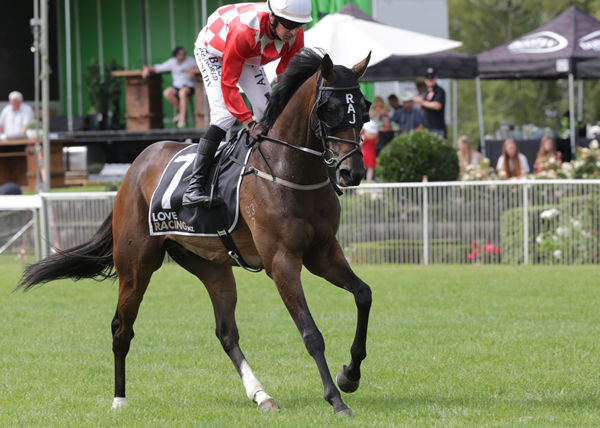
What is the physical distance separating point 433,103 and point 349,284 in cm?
1089

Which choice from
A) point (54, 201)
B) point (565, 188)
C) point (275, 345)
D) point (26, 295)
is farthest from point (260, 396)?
point (54, 201)

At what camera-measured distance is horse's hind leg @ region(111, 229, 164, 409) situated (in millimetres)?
6812

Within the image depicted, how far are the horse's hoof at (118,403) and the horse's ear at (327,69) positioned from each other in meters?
2.30

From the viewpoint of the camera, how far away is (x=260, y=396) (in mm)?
6188

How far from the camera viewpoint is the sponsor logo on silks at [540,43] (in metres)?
16.9

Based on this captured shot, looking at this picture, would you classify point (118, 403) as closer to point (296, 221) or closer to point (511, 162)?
point (296, 221)

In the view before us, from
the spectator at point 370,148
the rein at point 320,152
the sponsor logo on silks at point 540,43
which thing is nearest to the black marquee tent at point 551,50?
the sponsor logo on silks at point 540,43

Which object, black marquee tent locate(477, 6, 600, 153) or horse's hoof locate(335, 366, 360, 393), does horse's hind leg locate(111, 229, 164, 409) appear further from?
black marquee tent locate(477, 6, 600, 153)

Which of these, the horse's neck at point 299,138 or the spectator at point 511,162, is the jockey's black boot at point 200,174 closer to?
the horse's neck at point 299,138

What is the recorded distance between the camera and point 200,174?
6.54 m

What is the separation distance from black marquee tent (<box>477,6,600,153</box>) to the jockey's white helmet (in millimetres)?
11036

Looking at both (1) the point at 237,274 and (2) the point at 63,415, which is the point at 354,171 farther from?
(1) the point at 237,274

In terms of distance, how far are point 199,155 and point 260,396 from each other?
4.97 ft

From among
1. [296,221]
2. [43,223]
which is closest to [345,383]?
[296,221]
